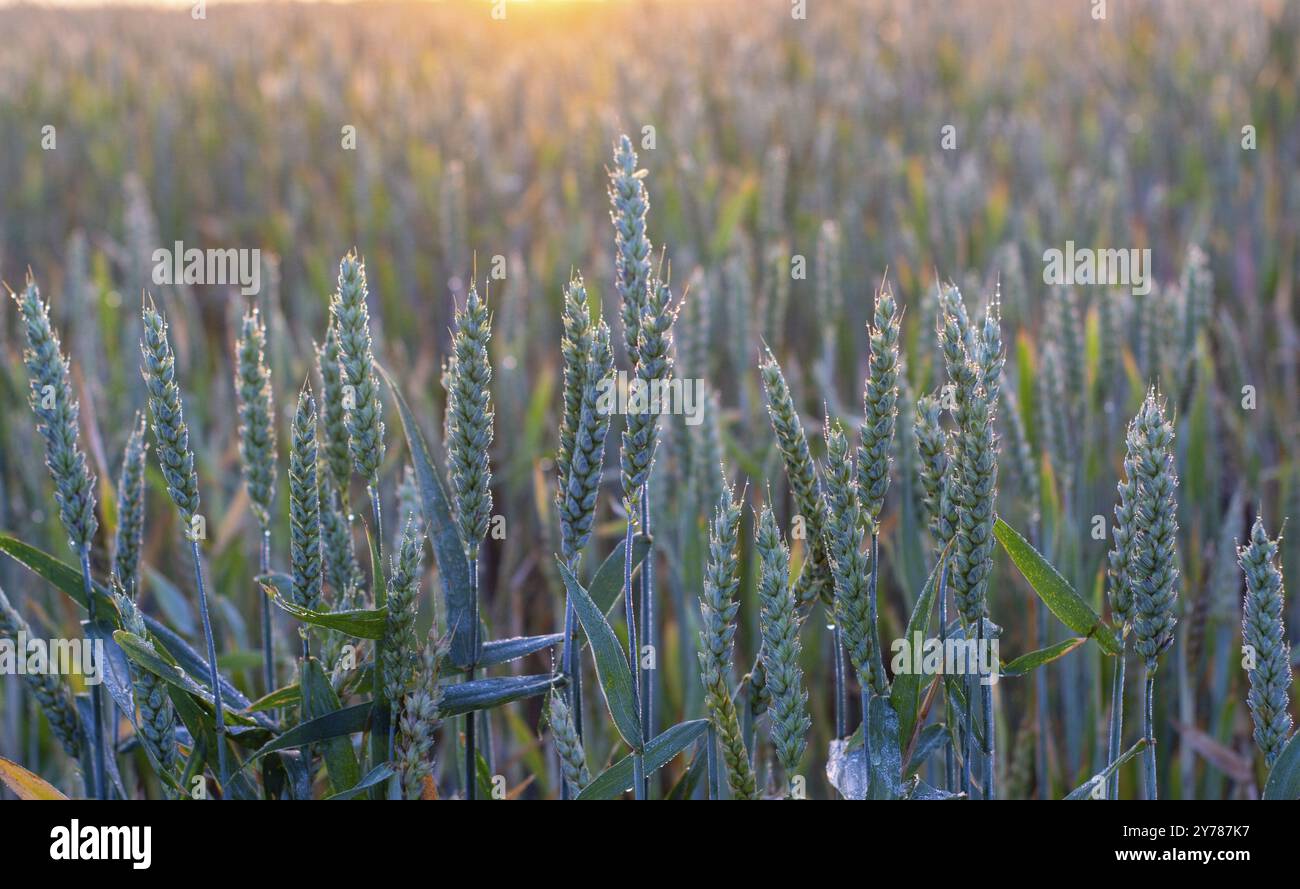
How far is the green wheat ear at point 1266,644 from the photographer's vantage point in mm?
838

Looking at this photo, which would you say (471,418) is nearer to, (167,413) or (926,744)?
(167,413)

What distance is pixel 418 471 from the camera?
3.11 ft

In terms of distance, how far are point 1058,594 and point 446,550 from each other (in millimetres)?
481

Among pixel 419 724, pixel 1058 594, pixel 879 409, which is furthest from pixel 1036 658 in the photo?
pixel 419 724

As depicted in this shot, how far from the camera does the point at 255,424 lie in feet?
3.09

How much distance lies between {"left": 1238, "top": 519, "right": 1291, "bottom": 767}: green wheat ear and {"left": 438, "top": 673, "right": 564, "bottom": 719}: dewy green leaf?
1.65ft

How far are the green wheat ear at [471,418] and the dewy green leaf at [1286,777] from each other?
61cm

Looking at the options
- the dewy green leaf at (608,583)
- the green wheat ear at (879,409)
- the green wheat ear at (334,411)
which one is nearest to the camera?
the green wheat ear at (879,409)

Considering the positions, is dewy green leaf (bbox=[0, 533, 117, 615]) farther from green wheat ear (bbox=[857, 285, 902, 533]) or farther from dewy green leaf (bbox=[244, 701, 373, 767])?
green wheat ear (bbox=[857, 285, 902, 533])

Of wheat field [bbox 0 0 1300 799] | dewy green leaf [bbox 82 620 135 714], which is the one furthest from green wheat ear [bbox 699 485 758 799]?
dewy green leaf [bbox 82 620 135 714]

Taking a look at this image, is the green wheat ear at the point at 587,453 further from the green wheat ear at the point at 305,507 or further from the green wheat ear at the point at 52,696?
the green wheat ear at the point at 52,696

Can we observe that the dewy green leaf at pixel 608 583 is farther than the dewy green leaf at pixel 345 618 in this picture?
Yes

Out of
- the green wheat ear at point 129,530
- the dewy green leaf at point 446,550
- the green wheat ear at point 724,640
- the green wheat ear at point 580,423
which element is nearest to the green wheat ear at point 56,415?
the green wheat ear at point 129,530

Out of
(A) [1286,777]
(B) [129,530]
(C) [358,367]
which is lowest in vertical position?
(A) [1286,777]
